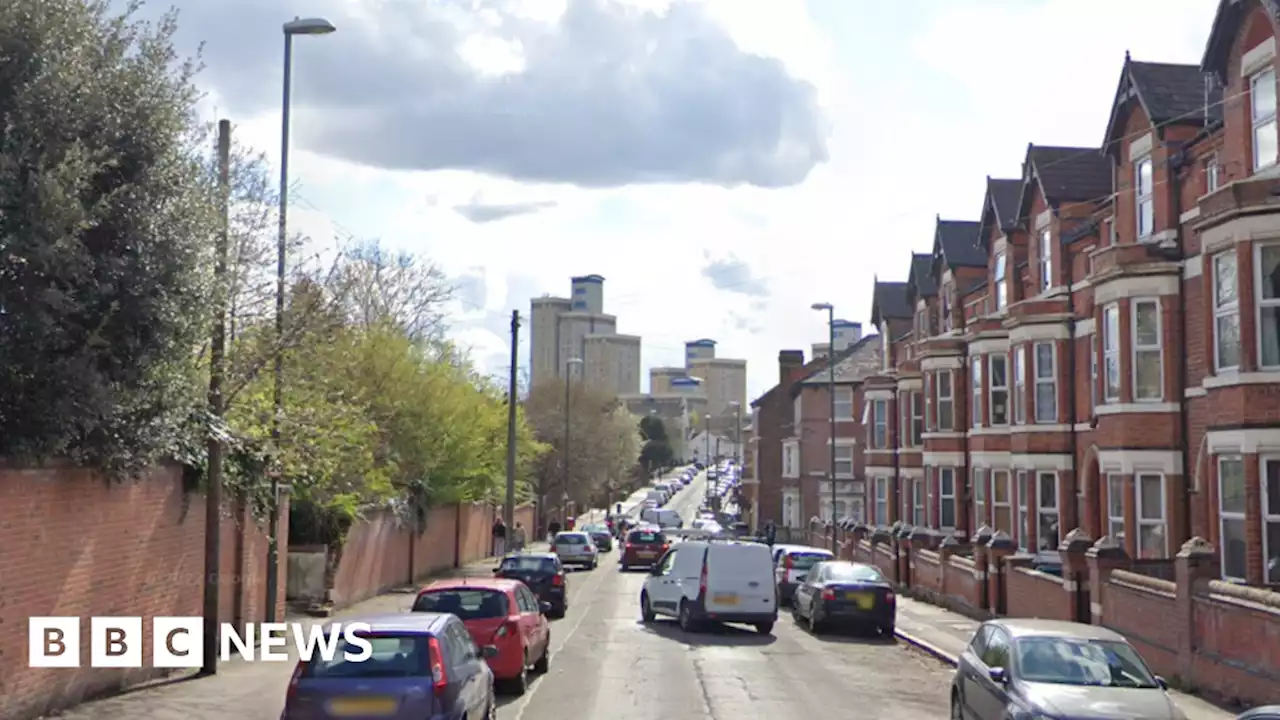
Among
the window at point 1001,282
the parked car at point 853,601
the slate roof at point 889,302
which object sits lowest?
the parked car at point 853,601

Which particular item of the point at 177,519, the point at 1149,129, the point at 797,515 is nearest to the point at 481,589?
the point at 177,519

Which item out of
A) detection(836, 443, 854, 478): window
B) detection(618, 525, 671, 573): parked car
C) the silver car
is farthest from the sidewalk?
detection(836, 443, 854, 478): window

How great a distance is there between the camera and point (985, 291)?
37.3 m

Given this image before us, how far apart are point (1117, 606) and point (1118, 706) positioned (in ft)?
30.8

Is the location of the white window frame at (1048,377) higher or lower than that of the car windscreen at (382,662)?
higher

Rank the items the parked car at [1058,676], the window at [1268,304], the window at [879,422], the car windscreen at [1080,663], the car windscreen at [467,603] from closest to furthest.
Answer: the parked car at [1058,676], the car windscreen at [1080,663], the car windscreen at [467,603], the window at [1268,304], the window at [879,422]

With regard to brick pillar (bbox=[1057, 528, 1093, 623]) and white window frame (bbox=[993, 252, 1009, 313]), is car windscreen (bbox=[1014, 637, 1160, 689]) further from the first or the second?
white window frame (bbox=[993, 252, 1009, 313])

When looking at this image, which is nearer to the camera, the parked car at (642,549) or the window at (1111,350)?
the window at (1111,350)

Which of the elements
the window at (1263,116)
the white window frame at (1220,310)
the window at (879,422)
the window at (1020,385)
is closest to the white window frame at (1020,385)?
the window at (1020,385)

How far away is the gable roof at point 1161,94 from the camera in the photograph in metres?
24.2

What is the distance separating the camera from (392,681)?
10156mm

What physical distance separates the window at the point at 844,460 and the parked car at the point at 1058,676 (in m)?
55.4

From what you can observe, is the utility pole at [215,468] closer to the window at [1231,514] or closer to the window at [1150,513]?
the window at [1231,514]

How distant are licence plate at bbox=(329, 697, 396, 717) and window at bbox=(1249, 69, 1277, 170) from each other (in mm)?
16161
